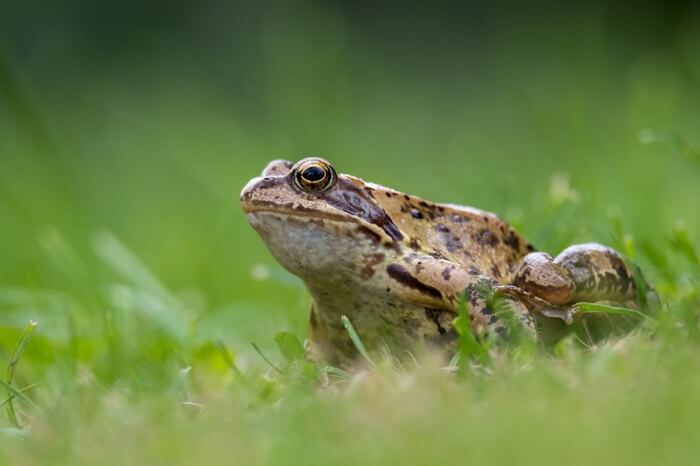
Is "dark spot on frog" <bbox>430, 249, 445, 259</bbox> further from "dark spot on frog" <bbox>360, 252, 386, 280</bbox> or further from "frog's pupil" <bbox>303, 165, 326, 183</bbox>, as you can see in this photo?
"frog's pupil" <bbox>303, 165, 326, 183</bbox>

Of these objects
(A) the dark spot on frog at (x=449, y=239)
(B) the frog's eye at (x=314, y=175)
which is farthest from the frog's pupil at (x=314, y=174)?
(A) the dark spot on frog at (x=449, y=239)

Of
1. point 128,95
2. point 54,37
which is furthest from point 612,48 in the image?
point 54,37

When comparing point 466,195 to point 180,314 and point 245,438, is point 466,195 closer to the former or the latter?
point 180,314

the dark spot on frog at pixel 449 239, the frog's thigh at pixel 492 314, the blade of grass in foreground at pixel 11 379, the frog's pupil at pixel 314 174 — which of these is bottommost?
the blade of grass in foreground at pixel 11 379

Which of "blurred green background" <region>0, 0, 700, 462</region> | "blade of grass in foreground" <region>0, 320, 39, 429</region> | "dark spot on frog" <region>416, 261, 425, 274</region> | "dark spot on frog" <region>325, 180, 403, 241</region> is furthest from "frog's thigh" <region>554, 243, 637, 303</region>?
"blade of grass in foreground" <region>0, 320, 39, 429</region>

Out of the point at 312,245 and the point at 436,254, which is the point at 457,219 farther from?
the point at 312,245

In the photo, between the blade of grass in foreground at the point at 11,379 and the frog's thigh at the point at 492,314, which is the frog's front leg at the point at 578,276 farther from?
the blade of grass in foreground at the point at 11,379
